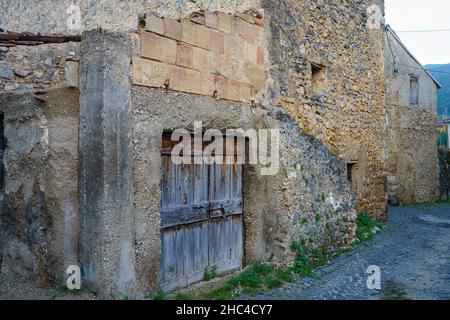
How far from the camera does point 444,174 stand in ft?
57.2

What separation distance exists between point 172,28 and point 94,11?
410cm

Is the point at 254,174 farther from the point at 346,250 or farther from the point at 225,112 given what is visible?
the point at 346,250

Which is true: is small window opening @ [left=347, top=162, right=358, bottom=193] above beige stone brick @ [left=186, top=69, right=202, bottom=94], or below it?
below

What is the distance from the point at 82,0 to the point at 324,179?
18.3 feet

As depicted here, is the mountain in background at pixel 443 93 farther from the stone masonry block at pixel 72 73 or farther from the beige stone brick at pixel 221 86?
the stone masonry block at pixel 72 73

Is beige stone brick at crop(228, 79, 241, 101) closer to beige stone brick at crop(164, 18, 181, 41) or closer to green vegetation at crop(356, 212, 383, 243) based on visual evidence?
beige stone brick at crop(164, 18, 181, 41)

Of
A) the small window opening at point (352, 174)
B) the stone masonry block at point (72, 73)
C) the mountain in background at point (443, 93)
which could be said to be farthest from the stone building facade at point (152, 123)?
the mountain in background at point (443, 93)

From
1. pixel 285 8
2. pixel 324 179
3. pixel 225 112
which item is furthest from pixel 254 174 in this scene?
pixel 285 8

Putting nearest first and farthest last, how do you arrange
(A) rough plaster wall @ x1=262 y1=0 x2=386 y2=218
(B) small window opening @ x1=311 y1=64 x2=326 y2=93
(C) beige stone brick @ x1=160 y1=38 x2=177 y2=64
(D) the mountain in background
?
1. (C) beige stone brick @ x1=160 y1=38 x2=177 y2=64
2. (A) rough plaster wall @ x1=262 y1=0 x2=386 y2=218
3. (B) small window opening @ x1=311 y1=64 x2=326 y2=93
4. (D) the mountain in background

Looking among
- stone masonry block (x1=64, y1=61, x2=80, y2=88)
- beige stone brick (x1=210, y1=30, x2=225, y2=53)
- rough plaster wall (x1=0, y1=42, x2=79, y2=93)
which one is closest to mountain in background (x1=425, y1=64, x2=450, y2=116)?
beige stone brick (x1=210, y1=30, x2=225, y2=53)

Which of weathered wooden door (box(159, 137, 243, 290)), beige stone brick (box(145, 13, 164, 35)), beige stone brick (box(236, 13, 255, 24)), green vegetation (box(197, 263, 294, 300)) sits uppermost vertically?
beige stone brick (box(236, 13, 255, 24))

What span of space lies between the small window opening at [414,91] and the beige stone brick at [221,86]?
12.5 meters

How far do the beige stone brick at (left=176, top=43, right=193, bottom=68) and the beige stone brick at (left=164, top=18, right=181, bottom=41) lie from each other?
10 centimetres

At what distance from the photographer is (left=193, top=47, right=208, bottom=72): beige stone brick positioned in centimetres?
450
